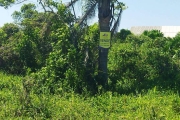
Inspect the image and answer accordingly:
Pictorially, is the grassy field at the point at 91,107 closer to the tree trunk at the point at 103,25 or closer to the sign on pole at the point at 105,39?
the tree trunk at the point at 103,25

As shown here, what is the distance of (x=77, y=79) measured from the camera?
29.6 feet

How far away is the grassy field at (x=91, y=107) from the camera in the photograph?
657cm

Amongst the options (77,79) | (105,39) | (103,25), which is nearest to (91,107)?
(77,79)

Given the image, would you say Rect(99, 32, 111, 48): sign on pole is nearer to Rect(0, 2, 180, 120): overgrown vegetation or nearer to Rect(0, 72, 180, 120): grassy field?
Rect(0, 2, 180, 120): overgrown vegetation

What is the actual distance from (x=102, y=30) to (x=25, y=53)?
11.6ft

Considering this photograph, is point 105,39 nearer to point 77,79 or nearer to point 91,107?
point 77,79

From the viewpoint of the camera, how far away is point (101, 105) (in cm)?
754

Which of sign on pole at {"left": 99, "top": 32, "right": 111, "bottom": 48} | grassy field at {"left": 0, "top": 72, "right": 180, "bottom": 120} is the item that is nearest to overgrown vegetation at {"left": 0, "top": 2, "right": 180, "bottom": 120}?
grassy field at {"left": 0, "top": 72, "right": 180, "bottom": 120}

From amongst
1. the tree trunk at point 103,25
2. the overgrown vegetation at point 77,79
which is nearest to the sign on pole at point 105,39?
the tree trunk at point 103,25

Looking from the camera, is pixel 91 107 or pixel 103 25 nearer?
pixel 91 107

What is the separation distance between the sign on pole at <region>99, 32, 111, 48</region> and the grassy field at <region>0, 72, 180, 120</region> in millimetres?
1614

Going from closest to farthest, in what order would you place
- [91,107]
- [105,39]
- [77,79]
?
[91,107] < [77,79] < [105,39]

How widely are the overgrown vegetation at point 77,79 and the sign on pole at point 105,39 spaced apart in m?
0.59

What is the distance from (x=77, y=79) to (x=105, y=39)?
4.50 feet
